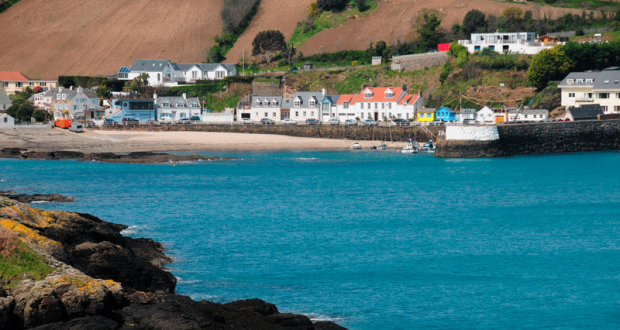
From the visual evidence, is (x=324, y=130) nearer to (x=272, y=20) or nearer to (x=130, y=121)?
(x=130, y=121)

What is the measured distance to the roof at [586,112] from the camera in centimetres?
6781

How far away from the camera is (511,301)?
71.1 feet

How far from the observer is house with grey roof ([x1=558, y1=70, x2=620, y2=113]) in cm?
7300

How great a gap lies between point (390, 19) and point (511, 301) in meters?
104

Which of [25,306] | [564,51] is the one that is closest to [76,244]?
[25,306]

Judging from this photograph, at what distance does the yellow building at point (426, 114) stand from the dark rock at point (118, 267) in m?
62.1

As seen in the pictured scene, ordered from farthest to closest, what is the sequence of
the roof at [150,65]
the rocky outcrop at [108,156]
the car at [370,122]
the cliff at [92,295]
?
1. the roof at [150,65]
2. the car at [370,122]
3. the rocky outcrop at [108,156]
4. the cliff at [92,295]

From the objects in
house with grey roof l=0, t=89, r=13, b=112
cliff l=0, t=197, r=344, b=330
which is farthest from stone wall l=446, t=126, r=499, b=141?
house with grey roof l=0, t=89, r=13, b=112

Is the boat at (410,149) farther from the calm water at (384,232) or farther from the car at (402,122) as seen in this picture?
the calm water at (384,232)

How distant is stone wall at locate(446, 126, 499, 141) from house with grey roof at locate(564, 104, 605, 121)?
11361 mm

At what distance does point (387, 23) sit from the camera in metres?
120

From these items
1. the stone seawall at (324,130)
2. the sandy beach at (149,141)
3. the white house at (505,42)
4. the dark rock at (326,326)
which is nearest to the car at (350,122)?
the stone seawall at (324,130)

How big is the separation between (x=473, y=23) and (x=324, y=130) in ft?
122

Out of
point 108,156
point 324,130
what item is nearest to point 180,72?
point 324,130
